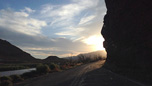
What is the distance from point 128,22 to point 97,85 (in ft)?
37.2

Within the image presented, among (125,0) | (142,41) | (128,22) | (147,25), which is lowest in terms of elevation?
(142,41)

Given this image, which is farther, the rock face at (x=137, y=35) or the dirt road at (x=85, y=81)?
the rock face at (x=137, y=35)

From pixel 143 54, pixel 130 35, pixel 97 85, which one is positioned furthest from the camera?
pixel 130 35

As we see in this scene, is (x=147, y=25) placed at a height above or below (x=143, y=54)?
above

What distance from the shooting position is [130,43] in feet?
68.5

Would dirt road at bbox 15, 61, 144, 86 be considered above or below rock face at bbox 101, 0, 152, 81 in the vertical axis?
below

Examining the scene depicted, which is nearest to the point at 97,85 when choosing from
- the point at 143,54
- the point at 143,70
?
the point at 143,70

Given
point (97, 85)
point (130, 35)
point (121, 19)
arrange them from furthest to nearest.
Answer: point (121, 19)
point (130, 35)
point (97, 85)

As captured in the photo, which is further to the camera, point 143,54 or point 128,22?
point 128,22

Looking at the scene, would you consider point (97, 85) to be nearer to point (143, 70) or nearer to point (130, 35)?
point (143, 70)

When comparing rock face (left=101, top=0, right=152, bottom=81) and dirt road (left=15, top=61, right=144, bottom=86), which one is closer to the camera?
dirt road (left=15, top=61, right=144, bottom=86)

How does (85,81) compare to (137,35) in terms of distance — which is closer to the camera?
(85,81)

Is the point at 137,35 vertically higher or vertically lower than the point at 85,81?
higher

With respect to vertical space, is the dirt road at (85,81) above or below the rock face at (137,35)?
below
